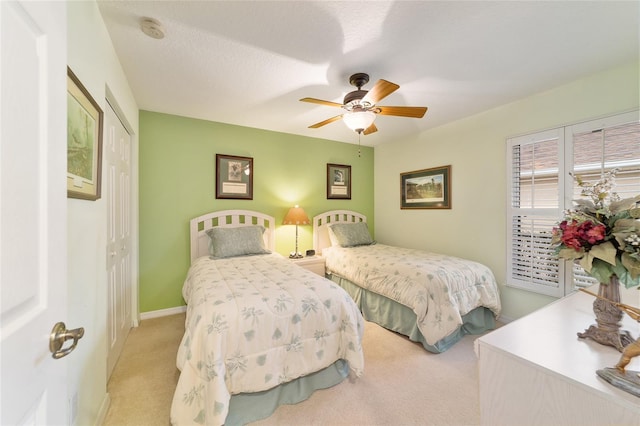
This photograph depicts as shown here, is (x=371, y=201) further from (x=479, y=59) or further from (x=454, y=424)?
(x=454, y=424)

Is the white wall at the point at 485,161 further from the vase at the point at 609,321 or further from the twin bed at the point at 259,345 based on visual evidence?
the twin bed at the point at 259,345

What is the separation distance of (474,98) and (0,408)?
3562mm

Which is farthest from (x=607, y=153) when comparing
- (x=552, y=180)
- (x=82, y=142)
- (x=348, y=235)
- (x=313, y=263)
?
(x=82, y=142)

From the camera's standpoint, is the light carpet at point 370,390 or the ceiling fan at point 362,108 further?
the ceiling fan at point 362,108

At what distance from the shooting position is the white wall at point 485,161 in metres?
Result: 2.27

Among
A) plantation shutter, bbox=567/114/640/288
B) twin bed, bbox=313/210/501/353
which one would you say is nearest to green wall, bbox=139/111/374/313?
twin bed, bbox=313/210/501/353

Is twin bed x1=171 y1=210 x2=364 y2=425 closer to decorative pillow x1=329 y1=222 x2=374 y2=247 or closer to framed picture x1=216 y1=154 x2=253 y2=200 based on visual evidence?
framed picture x1=216 y1=154 x2=253 y2=200

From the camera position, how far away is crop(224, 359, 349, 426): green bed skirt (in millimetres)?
1551

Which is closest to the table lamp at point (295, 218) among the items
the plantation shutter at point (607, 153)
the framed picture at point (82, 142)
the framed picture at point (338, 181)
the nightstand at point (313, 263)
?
the nightstand at point (313, 263)

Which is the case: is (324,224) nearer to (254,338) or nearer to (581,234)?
(254,338)

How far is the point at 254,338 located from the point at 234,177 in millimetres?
2466

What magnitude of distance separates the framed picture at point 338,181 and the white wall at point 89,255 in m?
3.03

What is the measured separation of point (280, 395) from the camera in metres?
1.69

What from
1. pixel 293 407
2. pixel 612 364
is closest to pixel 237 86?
pixel 293 407
